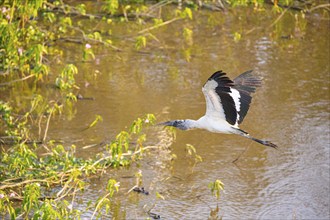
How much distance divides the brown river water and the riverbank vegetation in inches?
5.8

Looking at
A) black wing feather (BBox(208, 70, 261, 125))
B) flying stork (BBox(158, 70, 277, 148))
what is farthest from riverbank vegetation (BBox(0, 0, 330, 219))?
black wing feather (BBox(208, 70, 261, 125))

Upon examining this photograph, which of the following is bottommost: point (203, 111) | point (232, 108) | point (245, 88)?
point (203, 111)

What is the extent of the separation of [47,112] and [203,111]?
1663mm

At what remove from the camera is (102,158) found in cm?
661

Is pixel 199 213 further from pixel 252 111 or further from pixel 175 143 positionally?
pixel 252 111

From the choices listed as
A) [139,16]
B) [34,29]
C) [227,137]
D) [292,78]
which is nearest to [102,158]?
[227,137]

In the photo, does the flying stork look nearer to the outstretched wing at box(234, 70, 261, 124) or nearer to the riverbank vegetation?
the outstretched wing at box(234, 70, 261, 124)

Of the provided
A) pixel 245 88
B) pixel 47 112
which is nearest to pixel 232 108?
pixel 245 88

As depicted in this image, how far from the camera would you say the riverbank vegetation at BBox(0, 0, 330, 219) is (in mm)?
6168

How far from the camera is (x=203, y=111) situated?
8.45m

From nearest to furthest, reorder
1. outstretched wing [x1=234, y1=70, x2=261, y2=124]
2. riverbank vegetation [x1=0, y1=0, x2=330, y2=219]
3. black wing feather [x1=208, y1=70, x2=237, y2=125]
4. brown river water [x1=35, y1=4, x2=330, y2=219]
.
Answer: black wing feather [x1=208, y1=70, x2=237, y2=125] < riverbank vegetation [x1=0, y1=0, x2=330, y2=219] < outstretched wing [x1=234, y1=70, x2=261, y2=124] < brown river water [x1=35, y1=4, x2=330, y2=219]

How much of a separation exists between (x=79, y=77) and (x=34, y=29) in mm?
1045

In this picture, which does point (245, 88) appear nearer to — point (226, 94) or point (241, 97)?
point (241, 97)

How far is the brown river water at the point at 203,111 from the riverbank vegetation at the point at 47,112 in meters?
0.15
